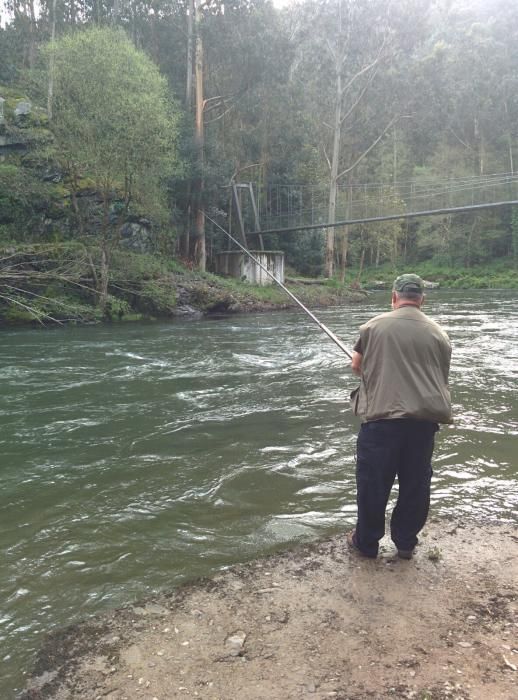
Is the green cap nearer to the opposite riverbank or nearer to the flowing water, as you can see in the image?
the flowing water

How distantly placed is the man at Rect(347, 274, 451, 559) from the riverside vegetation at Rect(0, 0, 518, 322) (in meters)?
10.1

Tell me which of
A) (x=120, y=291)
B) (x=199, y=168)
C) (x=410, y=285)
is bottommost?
(x=120, y=291)

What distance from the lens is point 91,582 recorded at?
11.5 feet

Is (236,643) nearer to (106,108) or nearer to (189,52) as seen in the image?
(106,108)

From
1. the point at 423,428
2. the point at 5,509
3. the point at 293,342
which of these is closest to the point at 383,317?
the point at 423,428

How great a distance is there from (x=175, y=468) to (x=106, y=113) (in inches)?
663

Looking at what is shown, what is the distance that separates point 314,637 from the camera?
284 cm

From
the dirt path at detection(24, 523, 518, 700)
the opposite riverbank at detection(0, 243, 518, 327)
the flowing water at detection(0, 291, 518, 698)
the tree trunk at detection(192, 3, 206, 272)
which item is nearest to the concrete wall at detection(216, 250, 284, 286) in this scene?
the opposite riverbank at detection(0, 243, 518, 327)

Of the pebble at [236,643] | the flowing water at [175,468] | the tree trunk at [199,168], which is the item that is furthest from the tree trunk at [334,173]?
the pebble at [236,643]

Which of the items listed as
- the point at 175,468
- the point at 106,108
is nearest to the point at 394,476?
the point at 175,468

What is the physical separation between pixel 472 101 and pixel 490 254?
11.6 metres

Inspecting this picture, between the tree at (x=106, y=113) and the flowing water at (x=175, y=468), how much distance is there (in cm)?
1031

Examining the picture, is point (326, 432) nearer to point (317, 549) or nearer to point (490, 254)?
point (317, 549)

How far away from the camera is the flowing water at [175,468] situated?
11.9ft
